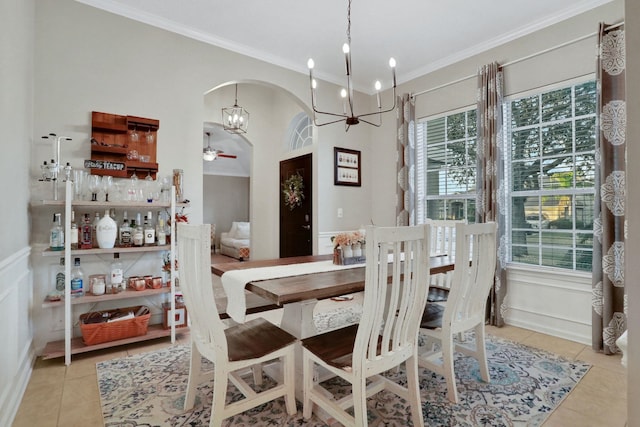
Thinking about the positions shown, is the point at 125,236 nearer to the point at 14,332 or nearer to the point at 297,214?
the point at 14,332

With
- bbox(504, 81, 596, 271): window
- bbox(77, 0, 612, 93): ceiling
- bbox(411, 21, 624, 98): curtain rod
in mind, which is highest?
bbox(77, 0, 612, 93): ceiling

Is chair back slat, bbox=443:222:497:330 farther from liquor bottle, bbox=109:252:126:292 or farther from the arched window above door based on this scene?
the arched window above door

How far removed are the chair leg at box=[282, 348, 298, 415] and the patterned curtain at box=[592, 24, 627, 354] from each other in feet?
8.34

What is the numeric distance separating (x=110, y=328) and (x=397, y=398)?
7.31ft

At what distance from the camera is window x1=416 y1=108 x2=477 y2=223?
12.4 feet

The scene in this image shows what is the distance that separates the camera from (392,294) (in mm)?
1481

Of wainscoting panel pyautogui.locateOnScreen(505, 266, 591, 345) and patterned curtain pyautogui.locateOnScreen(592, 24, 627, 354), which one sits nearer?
patterned curtain pyautogui.locateOnScreen(592, 24, 627, 354)

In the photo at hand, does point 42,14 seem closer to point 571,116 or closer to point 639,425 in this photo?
point 639,425

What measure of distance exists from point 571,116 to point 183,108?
3670mm

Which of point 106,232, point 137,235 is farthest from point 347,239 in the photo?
point 106,232

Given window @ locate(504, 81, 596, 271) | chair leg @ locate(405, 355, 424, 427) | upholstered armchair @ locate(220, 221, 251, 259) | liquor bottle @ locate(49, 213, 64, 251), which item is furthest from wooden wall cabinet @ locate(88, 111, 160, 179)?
upholstered armchair @ locate(220, 221, 251, 259)

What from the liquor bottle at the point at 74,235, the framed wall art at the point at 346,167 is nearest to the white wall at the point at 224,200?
the framed wall art at the point at 346,167

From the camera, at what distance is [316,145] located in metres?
4.41

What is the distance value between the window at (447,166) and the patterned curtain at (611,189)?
1.21m
